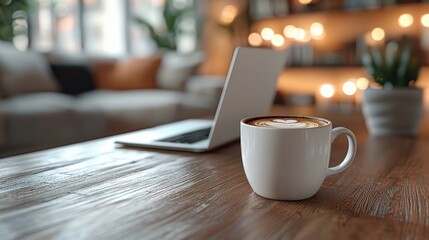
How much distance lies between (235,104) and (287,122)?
30 centimetres

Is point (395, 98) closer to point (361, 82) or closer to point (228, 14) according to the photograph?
point (361, 82)

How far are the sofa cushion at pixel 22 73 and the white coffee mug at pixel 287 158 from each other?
2.48 meters

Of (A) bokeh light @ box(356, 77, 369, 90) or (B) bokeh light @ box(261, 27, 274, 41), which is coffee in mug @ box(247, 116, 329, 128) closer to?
(A) bokeh light @ box(356, 77, 369, 90)

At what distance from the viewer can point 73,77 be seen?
314cm

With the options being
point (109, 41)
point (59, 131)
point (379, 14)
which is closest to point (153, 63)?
point (59, 131)

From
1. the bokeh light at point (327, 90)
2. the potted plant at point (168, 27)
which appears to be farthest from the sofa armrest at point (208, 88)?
the bokeh light at point (327, 90)

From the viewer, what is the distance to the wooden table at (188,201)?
413 mm

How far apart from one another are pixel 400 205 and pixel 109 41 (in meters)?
4.68

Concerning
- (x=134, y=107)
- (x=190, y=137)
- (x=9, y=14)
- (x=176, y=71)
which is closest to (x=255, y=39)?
(x=176, y=71)

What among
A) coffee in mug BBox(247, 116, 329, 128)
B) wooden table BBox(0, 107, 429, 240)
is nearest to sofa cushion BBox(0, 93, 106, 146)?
wooden table BBox(0, 107, 429, 240)

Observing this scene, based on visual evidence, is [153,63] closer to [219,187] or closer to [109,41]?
[109,41]

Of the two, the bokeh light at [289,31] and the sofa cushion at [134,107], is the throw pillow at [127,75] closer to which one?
the sofa cushion at [134,107]

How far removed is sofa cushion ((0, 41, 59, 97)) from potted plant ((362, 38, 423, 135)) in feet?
7.43

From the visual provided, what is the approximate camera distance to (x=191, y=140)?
91 centimetres
